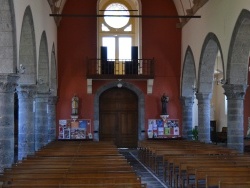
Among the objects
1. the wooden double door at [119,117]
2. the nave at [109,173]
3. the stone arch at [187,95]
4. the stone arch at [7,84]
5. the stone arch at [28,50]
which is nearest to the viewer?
the nave at [109,173]

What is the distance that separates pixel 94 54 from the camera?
24.6 metres

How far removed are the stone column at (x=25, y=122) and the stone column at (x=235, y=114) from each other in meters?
6.58

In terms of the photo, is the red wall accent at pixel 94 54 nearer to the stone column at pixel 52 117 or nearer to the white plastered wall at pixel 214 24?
the stone column at pixel 52 117

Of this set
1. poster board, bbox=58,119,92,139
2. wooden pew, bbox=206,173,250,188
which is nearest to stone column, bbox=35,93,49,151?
poster board, bbox=58,119,92,139

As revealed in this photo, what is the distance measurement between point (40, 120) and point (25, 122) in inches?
151

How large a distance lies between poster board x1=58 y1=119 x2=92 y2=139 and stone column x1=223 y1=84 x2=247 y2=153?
9.83m

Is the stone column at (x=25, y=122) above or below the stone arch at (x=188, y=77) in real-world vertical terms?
below

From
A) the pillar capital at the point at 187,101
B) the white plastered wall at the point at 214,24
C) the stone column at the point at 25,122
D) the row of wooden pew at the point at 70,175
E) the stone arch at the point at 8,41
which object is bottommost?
the row of wooden pew at the point at 70,175

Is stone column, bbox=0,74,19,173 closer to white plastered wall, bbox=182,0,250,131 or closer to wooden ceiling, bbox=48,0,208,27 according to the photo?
white plastered wall, bbox=182,0,250,131

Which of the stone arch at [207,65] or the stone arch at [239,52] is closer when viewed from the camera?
the stone arch at [239,52]

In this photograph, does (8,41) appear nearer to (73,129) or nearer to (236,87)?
(236,87)

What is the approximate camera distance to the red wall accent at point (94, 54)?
2452cm

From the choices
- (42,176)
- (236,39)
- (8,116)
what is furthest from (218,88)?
(42,176)

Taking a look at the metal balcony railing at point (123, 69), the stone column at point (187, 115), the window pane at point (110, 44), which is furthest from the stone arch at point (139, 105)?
the stone column at point (187, 115)
